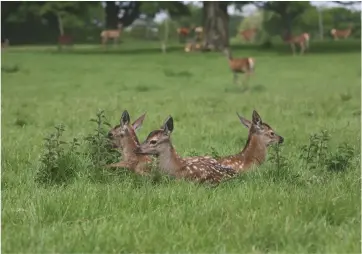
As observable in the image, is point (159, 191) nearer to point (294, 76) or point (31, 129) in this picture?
point (31, 129)

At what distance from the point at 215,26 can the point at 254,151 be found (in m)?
28.5

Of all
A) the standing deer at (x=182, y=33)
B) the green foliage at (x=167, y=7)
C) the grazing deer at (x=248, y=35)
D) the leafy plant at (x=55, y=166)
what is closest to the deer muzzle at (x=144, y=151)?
the leafy plant at (x=55, y=166)

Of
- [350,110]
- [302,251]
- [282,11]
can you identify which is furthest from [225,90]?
[282,11]

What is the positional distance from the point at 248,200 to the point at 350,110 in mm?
8855

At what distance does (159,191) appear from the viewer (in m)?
5.36

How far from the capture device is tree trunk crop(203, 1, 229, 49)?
34500 millimetres

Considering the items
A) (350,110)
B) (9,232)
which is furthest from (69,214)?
(350,110)

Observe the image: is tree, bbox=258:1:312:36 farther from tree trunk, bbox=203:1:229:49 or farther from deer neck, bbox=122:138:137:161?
deer neck, bbox=122:138:137:161

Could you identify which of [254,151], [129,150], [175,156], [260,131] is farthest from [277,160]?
[129,150]

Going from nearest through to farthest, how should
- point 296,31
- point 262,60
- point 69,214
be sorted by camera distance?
1. point 69,214
2. point 262,60
3. point 296,31

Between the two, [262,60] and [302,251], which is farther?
[262,60]

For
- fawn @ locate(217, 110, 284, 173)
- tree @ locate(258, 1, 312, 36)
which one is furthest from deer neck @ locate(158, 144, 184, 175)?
tree @ locate(258, 1, 312, 36)

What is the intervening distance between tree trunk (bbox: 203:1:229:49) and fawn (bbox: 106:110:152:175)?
2811 centimetres

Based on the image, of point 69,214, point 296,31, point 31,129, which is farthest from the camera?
point 296,31
